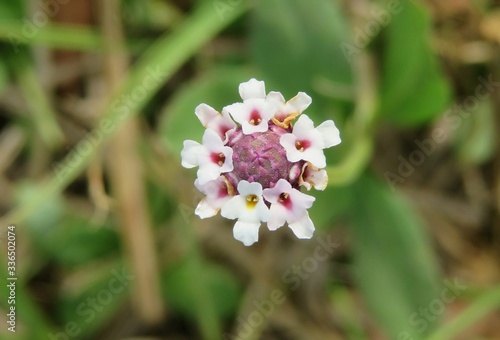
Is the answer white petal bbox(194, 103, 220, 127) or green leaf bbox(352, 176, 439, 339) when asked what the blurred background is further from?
white petal bbox(194, 103, 220, 127)

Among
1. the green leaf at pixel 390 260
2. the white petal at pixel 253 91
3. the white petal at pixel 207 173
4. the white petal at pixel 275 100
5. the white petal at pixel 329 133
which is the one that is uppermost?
the white petal at pixel 253 91

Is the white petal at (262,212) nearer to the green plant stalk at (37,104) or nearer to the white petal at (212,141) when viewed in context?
the white petal at (212,141)

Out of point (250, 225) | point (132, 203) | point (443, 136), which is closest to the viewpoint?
point (250, 225)

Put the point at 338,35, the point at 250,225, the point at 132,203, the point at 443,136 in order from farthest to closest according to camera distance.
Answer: the point at 443,136, the point at 132,203, the point at 338,35, the point at 250,225

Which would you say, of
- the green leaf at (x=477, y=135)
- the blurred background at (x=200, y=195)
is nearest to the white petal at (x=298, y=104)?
the blurred background at (x=200, y=195)

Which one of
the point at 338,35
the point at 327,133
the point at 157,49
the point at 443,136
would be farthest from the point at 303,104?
the point at 443,136

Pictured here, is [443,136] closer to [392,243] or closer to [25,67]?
[392,243]

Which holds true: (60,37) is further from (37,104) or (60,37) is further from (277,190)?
(277,190)
